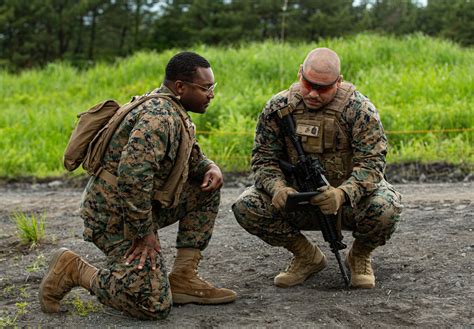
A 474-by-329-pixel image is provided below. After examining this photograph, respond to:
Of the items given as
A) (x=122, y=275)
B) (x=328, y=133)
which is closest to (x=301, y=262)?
(x=328, y=133)

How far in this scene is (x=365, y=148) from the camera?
13.5ft

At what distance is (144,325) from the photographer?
3725mm

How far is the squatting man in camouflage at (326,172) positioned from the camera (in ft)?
13.4

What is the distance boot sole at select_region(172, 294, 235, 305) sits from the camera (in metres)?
4.08

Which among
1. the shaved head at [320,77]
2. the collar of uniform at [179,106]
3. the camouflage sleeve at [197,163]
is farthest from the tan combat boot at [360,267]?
the collar of uniform at [179,106]

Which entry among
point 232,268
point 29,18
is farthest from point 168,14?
point 232,268

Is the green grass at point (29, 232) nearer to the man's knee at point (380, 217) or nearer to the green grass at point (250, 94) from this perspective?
the man's knee at point (380, 217)

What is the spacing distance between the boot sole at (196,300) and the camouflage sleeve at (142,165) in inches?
23.3

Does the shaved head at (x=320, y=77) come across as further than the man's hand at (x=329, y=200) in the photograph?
Yes

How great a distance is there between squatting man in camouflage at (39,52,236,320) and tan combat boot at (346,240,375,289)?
28.9 inches

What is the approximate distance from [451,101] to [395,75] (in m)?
1.64

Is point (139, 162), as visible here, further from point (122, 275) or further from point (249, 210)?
point (249, 210)

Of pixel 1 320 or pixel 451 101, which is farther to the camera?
pixel 451 101

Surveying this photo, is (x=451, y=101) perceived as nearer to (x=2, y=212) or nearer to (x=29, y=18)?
(x=2, y=212)
